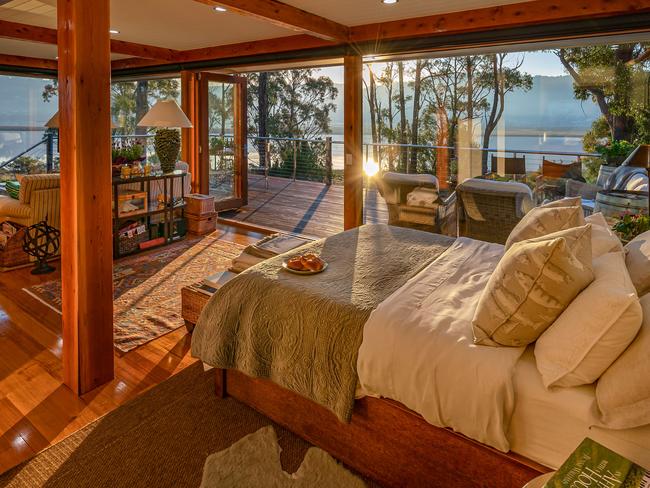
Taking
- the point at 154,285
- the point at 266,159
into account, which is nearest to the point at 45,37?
the point at 154,285

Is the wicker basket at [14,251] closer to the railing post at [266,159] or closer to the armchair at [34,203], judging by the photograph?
the armchair at [34,203]

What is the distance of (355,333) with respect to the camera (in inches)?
74.4

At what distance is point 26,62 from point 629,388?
28.4ft

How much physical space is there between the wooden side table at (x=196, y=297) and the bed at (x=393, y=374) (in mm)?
705

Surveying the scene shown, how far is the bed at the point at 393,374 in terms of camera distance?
1.52 m

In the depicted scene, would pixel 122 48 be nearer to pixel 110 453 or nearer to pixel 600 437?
pixel 110 453

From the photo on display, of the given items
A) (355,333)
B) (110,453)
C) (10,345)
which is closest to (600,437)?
(355,333)

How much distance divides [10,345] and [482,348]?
289cm

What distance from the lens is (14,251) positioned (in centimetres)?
451

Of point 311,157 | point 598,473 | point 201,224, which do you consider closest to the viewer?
point 598,473

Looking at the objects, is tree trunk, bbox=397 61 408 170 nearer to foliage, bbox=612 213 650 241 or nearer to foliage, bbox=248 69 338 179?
foliage, bbox=612 213 650 241

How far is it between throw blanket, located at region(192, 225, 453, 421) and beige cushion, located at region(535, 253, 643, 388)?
2.26ft

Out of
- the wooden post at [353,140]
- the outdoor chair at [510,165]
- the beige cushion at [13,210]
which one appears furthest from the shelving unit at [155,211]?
the outdoor chair at [510,165]

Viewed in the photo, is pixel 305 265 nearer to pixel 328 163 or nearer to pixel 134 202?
pixel 134 202
